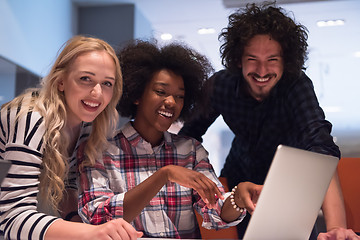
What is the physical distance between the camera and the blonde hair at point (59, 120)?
1214 mm

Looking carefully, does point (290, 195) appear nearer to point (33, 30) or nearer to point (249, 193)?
point (249, 193)

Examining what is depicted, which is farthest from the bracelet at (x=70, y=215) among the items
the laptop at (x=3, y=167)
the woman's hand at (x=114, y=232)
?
the laptop at (x=3, y=167)

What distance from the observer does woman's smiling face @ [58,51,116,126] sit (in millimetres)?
1307

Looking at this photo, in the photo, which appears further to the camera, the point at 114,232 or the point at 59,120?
the point at 59,120

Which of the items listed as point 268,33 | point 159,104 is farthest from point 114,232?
point 268,33

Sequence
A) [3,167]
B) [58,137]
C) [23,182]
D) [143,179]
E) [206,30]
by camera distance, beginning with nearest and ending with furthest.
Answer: [3,167] < [23,182] < [58,137] < [143,179] < [206,30]

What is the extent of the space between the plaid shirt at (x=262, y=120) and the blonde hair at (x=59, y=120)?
0.47 m

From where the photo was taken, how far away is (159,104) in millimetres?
1470

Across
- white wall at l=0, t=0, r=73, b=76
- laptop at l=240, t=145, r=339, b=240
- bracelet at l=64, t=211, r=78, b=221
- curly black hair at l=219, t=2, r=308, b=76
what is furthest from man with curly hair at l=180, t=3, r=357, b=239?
white wall at l=0, t=0, r=73, b=76

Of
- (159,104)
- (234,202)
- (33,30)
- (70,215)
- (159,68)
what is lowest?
(70,215)

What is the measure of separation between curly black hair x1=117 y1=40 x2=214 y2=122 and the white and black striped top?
18.0 inches

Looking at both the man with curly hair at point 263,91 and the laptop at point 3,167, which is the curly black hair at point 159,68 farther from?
the laptop at point 3,167

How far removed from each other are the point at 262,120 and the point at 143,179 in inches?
20.3

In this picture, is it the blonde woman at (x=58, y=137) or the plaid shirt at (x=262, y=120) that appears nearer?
the blonde woman at (x=58, y=137)
